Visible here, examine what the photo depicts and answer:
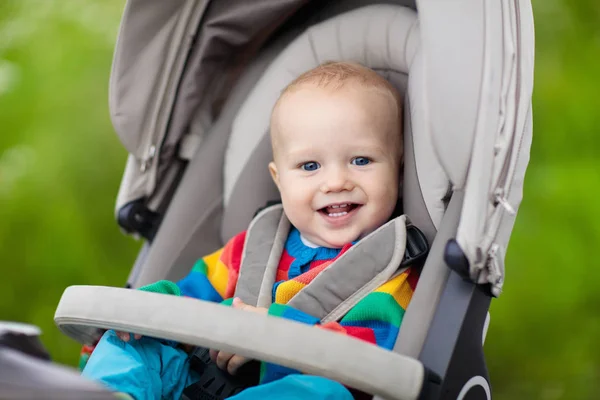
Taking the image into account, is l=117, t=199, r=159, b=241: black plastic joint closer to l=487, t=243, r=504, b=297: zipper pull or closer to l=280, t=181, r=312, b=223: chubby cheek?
l=280, t=181, r=312, b=223: chubby cheek

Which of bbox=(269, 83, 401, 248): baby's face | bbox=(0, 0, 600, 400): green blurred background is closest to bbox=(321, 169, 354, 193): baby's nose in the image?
bbox=(269, 83, 401, 248): baby's face

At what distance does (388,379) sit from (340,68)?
2.23ft

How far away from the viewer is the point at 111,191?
297cm

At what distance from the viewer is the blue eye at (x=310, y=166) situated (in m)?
→ 1.45

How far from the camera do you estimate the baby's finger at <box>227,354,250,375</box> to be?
4.18ft

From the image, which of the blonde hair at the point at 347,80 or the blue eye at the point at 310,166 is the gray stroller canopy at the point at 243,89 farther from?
the blue eye at the point at 310,166

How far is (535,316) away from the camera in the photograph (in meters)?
2.47

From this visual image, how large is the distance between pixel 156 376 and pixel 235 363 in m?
0.13

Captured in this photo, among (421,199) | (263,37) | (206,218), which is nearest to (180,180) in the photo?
(206,218)

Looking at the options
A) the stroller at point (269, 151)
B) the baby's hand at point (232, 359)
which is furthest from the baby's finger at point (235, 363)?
the stroller at point (269, 151)

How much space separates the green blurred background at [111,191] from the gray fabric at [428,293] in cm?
124

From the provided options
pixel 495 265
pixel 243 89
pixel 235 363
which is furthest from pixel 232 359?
pixel 243 89

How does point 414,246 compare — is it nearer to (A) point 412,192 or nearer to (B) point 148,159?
(A) point 412,192

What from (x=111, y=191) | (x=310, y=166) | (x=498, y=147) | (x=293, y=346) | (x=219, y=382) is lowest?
(x=111, y=191)
